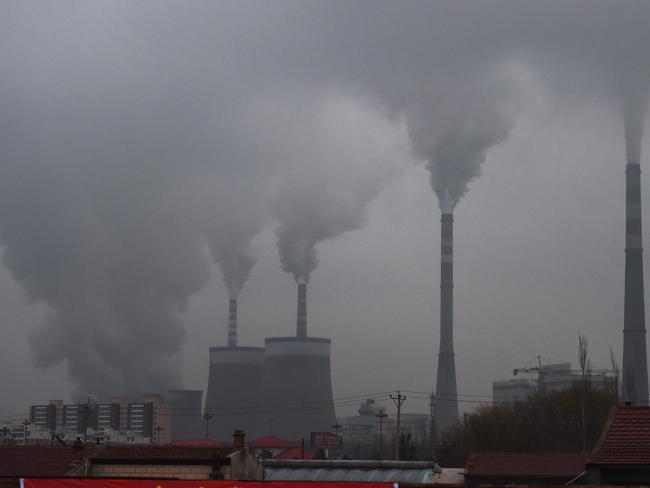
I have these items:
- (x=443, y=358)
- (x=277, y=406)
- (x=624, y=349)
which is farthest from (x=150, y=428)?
(x=624, y=349)

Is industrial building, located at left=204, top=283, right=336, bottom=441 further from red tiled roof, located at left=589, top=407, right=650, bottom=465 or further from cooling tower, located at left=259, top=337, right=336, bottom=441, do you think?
red tiled roof, located at left=589, top=407, right=650, bottom=465

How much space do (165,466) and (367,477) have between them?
989cm

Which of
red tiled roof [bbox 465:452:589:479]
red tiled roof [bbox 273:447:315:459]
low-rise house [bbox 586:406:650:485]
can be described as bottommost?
red tiled roof [bbox 273:447:315:459]

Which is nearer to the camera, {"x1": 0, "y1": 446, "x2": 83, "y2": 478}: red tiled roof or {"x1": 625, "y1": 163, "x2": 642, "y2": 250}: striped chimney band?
{"x1": 0, "y1": 446, "x2": 83, "y2": 478}: red tiled roof

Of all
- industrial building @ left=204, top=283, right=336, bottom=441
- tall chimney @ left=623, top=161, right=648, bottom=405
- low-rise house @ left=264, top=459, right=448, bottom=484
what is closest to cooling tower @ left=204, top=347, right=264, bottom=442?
industrial building @ left=204, top=283, right=336, bottom=441

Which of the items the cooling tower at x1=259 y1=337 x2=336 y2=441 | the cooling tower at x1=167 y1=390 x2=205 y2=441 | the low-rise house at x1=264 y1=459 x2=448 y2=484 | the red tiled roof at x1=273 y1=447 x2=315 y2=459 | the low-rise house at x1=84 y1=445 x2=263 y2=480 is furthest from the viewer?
the cooling tower at x1=167 y1=390 x2=205 y2=441

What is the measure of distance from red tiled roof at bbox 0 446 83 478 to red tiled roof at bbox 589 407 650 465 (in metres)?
12.0

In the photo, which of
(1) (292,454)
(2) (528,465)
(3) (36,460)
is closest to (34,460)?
(3) (36,460)

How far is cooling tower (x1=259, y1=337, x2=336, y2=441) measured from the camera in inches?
3423

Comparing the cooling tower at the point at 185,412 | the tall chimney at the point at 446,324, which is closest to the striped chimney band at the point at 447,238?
the tall chimney at the point at 446,324

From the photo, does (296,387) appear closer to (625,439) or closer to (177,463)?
(177,463)

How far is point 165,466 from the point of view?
21703mm

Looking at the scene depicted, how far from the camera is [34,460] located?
81.5 feet

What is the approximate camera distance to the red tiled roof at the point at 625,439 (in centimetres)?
1806
